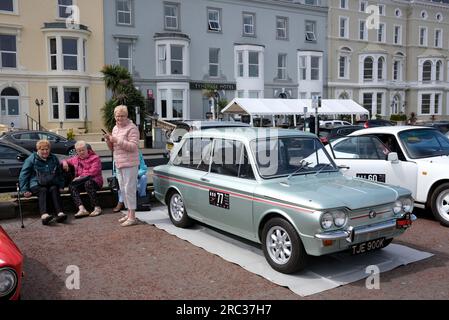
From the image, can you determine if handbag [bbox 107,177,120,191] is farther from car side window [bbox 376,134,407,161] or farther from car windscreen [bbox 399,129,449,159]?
car windscreen [bbox 399,129,449,159]

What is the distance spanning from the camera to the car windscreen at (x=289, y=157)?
5.79 metres

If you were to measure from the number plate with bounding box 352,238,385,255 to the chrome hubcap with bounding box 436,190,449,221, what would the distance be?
2.37m

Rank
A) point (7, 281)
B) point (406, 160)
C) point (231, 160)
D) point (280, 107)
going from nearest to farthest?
point (7, 281), point (231, 160), point (406, 160), point (280, 107)

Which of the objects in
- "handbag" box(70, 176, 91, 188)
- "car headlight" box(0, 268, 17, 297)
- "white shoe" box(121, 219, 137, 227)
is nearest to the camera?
"car headlight" box(0, 268, 17, 297)

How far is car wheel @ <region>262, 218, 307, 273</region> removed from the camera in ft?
16.3

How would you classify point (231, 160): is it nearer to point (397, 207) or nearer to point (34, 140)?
point (397, 207)

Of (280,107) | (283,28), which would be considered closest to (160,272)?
(280,107)

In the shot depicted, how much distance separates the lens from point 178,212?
722cm

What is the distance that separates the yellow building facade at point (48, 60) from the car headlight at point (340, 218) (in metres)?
26.2

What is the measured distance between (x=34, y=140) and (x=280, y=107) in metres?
15.9

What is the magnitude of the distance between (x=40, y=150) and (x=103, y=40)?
80.1 ft

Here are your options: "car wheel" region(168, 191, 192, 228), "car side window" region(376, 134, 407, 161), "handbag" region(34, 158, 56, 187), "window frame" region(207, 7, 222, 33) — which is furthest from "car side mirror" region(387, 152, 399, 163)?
"window frame" region(207, 7, 222, 33)

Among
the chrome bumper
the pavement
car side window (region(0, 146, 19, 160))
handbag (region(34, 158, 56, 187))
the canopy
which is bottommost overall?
the pavement
